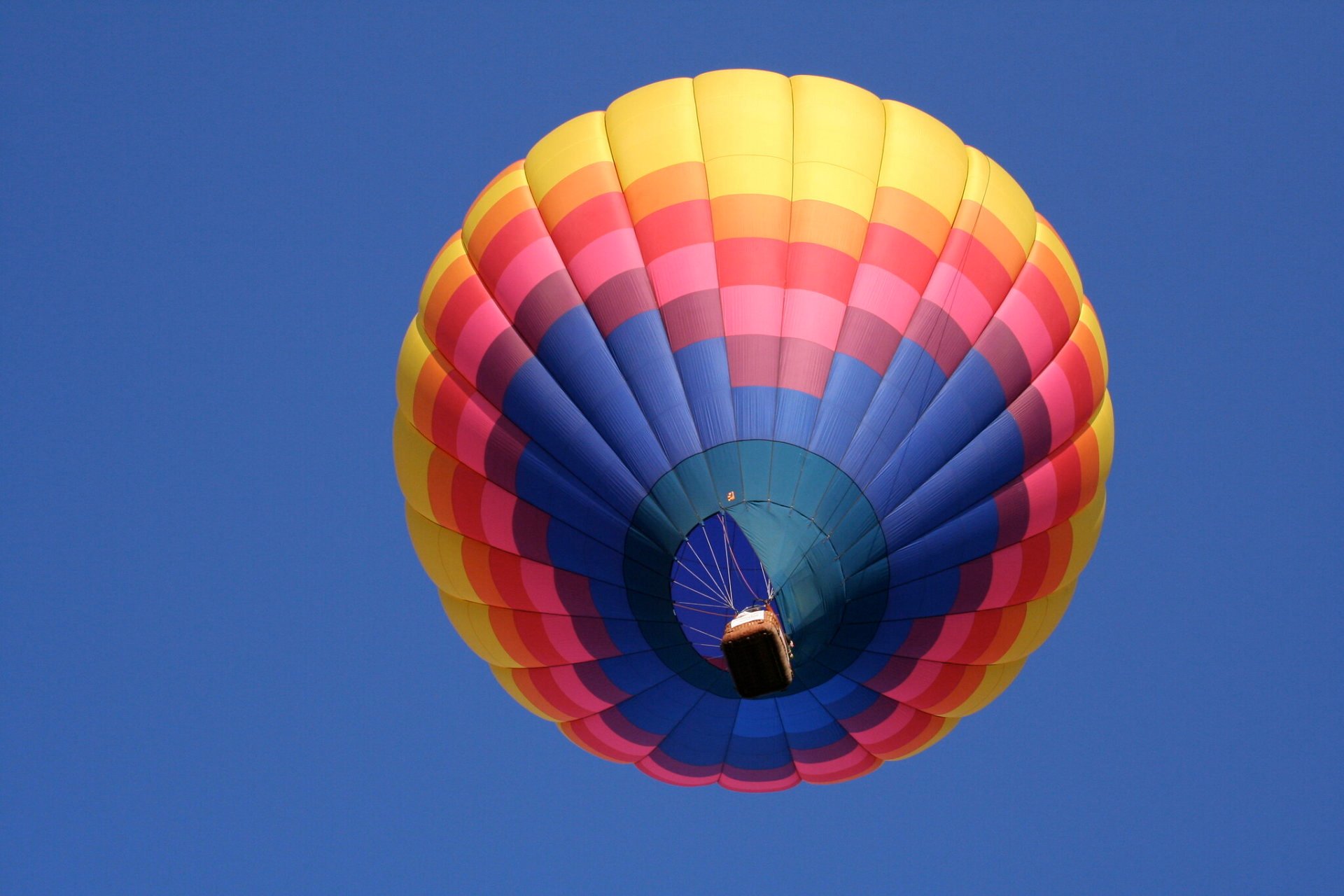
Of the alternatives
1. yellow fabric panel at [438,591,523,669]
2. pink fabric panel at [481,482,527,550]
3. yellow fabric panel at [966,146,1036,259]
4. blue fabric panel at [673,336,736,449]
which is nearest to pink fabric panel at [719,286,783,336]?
blue fabric panel at [673,336,736,449]

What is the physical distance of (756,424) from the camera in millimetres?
17234

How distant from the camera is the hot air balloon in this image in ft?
57.1

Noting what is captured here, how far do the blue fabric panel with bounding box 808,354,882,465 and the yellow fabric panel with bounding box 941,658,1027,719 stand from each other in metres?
3.50

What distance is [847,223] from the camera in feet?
59.8

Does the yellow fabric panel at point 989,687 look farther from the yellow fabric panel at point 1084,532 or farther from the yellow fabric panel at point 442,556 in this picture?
the yellow fabric panel at point 442,556

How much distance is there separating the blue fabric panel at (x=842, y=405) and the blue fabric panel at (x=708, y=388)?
29.3 inches

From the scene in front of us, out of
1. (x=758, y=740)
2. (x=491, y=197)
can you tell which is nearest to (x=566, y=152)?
(x=491, y=197)

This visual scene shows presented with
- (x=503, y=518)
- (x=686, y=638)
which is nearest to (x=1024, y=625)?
(x=686, y=638)

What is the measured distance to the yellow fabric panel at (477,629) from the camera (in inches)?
779

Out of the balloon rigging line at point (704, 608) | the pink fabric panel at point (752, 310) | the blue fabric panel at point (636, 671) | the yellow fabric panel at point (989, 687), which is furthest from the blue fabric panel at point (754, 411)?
the yellow fabric panel at point (989, 687)

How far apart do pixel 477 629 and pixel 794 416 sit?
4391 mm

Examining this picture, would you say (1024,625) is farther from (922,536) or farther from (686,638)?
(686,638)

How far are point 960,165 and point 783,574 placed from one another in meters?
4.46

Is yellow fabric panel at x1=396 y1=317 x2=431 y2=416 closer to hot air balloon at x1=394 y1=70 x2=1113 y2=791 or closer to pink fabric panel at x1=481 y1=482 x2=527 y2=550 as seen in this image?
hot air balloon at x1=394 y1=70 x2=1113 y2=791
